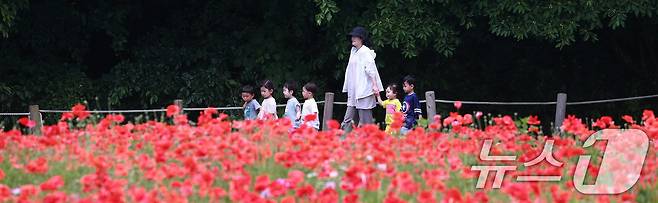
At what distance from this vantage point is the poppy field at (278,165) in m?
5.55

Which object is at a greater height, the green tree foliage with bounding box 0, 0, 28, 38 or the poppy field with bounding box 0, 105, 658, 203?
the green tree foliage with bounding box 0, 0, 28, 38

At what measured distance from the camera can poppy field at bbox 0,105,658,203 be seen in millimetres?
5547

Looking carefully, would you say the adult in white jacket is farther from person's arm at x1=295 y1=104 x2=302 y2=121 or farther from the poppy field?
the poppy field

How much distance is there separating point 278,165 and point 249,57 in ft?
30.9

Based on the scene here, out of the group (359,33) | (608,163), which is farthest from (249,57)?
(608,163)

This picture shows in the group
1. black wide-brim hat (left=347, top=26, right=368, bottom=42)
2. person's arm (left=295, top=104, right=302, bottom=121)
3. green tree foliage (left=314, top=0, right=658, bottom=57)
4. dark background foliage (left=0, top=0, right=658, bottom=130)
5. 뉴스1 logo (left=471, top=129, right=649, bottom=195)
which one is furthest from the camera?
dark background foliage (left=0, top=0, right=658, bottom=130)

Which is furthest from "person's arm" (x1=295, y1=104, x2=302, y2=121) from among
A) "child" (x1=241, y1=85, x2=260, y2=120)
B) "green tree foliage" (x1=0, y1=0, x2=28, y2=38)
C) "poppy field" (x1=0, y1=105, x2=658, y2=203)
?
"green tree foliage" (x1=0, y1=0, x2=28, y2=38)

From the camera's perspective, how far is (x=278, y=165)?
6.73 meters

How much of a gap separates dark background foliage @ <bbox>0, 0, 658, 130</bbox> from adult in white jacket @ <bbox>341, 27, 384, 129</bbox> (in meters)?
3.34

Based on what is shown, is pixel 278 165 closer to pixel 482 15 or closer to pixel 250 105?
pixel 250 105

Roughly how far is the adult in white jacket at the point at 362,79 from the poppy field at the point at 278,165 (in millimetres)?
3253

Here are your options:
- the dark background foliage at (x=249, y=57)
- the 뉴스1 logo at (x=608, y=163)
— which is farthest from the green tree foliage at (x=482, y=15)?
the 뉴스1 logo at (x=608, y=163)

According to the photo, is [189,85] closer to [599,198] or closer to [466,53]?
[466,53]

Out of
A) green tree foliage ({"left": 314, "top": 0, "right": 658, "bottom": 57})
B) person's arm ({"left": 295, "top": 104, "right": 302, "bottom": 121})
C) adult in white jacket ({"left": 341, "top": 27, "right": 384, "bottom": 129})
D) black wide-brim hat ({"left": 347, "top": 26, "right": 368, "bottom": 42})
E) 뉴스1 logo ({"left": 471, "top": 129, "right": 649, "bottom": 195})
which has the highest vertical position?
green tree foliage ({"left": 314, "top": 0, "right": 658, "bottom": 57})
